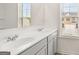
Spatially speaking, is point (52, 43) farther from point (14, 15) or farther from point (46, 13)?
point (14, 15)

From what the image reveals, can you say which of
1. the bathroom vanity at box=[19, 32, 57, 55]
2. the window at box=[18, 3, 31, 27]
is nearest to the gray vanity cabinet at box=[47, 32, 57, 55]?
the bathroom vanity at box=[19, 32, 57, 55]

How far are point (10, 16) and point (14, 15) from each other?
0.11 feet

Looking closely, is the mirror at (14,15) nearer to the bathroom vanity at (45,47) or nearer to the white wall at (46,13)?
the white wall at (46,13)

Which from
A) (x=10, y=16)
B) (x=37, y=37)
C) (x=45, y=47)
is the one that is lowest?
(x=45, y=47)

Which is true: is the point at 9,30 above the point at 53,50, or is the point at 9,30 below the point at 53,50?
above

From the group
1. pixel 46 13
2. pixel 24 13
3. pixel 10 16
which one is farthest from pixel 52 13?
pixel 10 16

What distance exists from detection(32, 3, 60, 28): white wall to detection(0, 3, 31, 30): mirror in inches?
1.8

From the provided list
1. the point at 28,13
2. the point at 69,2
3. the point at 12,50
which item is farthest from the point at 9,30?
the point at 69,2

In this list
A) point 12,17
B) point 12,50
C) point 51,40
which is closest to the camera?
point 12,50

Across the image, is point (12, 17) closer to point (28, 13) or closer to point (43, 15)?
point (28, 13)

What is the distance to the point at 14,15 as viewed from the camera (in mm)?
1065

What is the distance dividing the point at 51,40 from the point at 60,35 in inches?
5.0

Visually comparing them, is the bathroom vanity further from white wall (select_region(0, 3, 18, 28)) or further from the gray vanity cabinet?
white wall (select_region(0, 3, 18, 28))
